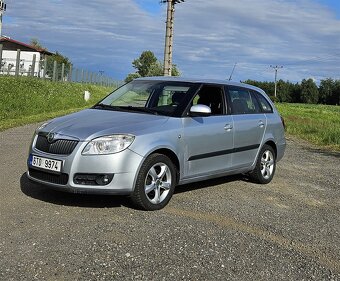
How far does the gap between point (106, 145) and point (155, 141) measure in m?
0.61

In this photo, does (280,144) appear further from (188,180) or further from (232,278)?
(232,278)

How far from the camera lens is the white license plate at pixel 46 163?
215 inches

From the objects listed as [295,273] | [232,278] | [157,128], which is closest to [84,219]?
[157,128]

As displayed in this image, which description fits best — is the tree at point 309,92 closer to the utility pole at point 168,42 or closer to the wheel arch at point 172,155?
the utility pole at point 168,42

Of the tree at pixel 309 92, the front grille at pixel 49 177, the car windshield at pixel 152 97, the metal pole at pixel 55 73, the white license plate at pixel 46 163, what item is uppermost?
the tree at pixel 309 92

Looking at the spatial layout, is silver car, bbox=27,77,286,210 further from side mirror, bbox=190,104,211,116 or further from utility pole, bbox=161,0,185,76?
utility pole, bbox=161,0,185,76

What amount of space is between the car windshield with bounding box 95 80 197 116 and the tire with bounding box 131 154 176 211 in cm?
75

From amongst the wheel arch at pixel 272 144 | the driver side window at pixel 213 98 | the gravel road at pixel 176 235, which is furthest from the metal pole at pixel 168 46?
the driver side window at pixel 213 98

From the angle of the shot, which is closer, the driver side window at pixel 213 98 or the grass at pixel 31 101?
the driver side window at pixel 213 98

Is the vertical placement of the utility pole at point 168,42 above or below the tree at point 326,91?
below

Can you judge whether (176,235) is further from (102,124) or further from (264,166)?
(264,166)

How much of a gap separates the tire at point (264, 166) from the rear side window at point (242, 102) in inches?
26.5

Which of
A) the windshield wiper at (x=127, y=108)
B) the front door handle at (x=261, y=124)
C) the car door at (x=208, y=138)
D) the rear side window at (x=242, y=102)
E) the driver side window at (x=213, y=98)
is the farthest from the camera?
the front door handle at (x=261, y=124)

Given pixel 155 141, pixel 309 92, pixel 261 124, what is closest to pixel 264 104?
pixel 261 124
